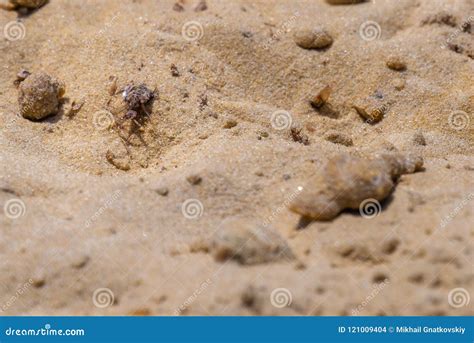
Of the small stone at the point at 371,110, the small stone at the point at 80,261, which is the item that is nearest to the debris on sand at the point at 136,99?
the small stone at the point at 80,261

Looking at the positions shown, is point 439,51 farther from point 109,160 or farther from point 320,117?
point 109,160

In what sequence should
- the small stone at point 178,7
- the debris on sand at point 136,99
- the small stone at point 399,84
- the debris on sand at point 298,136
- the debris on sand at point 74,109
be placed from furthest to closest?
the small stone at point 178,7
the small stone at point 399,84
the debris on sand at point 74,109
the debris on sand at point 136,99
the debris on sand at point 298,136

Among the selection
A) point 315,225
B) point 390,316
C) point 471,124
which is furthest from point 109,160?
point 471,124

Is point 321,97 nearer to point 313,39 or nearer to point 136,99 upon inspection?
point 313,39

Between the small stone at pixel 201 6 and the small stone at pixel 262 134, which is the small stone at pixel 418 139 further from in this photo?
the small stone at pixel 201 6

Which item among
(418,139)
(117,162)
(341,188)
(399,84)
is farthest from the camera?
(399,84)

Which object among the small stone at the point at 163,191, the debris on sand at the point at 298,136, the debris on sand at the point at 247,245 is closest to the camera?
the debris on sand at the point at 247,245

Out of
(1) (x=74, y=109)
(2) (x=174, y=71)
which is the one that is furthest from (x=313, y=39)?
(1) (x=74, y=109)
